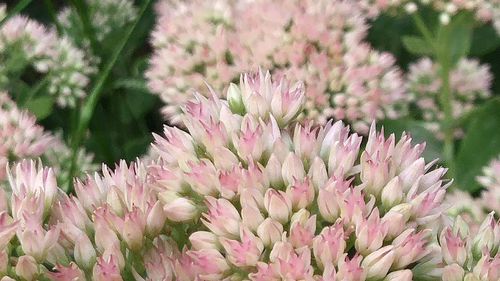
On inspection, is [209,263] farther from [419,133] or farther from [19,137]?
[419,133]

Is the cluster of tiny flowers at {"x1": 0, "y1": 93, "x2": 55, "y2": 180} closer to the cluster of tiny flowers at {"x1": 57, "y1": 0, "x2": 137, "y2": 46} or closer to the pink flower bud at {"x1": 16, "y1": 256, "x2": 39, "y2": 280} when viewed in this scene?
the pink flower bud at {"x1": 16, "y1": 256, "x2": 39, "y2": 280}

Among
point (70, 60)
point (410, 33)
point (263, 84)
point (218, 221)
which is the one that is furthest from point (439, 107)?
point (218, 221)

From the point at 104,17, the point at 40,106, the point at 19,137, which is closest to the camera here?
the point at 19,137

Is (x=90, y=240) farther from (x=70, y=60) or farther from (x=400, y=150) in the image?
(x=70, y=60)

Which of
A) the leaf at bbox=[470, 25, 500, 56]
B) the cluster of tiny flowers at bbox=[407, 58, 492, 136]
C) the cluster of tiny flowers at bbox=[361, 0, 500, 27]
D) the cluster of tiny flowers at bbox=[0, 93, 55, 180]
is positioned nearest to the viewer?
the cluster of tiny flowers at bbox=[0, 93, 55, 180]

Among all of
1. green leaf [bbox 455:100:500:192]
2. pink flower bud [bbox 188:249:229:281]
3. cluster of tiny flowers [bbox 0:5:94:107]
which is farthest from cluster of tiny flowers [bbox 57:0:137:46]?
pink flower bud [bbox 188:249:229:281]

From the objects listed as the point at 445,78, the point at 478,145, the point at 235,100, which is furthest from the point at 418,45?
the point at 235,100
